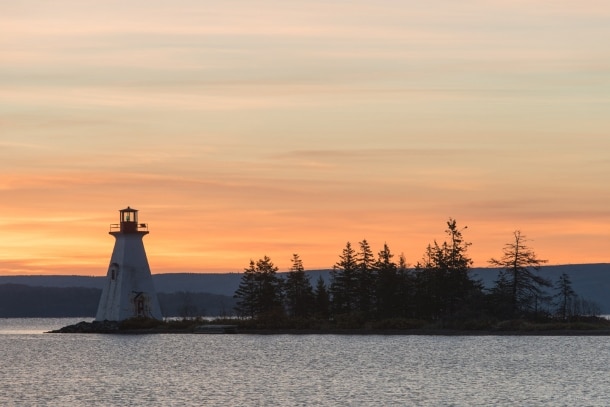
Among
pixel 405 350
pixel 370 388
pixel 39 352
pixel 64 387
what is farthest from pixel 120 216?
pixel 370 388

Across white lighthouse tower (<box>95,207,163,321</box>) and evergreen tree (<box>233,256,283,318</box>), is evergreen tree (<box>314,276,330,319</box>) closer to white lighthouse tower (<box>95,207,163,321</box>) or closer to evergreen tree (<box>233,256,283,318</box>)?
evergreen tree (<box>233,256,283,318</box>)

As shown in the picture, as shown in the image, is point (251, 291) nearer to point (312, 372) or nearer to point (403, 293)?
point (403, 293)

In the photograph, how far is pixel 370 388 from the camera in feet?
216

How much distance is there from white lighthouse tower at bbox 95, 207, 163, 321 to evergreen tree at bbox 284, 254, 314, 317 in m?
20.5

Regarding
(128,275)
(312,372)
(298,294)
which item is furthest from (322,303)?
(312,372)

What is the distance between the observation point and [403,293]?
122m

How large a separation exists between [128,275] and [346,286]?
26.2m

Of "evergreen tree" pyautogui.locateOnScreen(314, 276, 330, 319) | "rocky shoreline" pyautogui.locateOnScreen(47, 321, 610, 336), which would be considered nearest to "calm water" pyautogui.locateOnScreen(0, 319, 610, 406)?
"rocky shoreline" pyautogui.locateOnScreen(47, 321, 610, 336)

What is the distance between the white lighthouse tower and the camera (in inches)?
4309

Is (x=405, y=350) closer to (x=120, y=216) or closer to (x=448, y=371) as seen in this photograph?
(x=448, y=371)

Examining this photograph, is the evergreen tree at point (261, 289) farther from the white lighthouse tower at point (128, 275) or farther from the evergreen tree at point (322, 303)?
the white lighthouse tower at point (128, 275)

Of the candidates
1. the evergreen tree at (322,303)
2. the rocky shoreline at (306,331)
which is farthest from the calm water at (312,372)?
the evergreen tree at (322,303)

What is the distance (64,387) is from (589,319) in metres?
60.9

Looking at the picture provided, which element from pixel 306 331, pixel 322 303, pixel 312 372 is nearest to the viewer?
pixel 312 372
